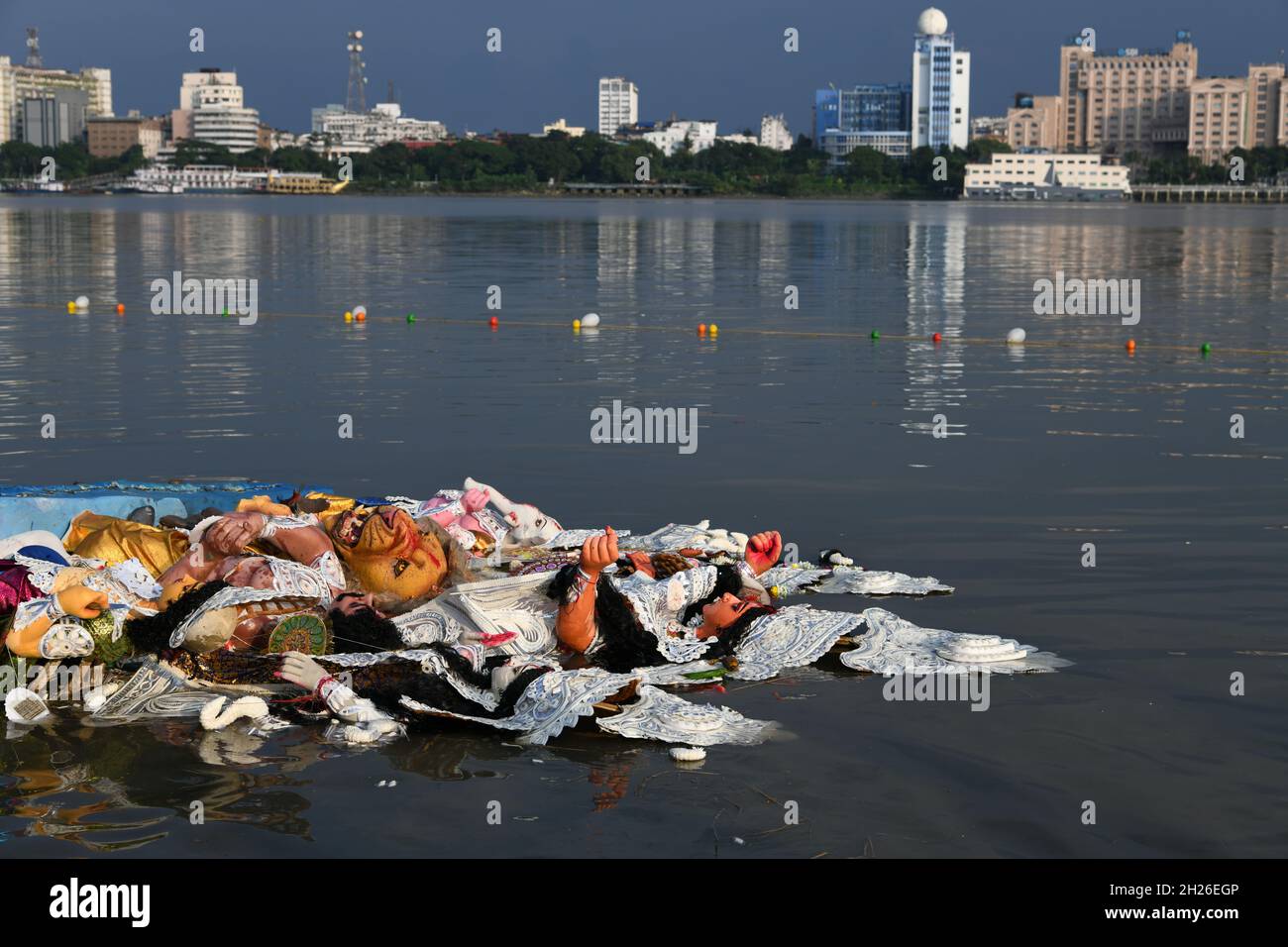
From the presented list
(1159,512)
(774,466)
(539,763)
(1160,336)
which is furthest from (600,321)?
(539,763)

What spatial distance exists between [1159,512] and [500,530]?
20.1 ft

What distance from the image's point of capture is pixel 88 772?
329 inches

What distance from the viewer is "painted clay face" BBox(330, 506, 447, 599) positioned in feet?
35.7

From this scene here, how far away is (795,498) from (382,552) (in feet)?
17.6

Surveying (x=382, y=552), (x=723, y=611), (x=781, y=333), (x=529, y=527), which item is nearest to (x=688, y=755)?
(x=723, y=611)

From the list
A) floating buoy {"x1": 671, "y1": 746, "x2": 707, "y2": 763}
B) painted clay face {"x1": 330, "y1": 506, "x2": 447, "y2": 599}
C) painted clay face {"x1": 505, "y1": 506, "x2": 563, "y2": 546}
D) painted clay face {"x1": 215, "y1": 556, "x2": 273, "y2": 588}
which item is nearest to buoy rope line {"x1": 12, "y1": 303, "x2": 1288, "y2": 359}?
painted clay face {"x1": 505, "y1": 506, "x2": 563, "y2": 546}

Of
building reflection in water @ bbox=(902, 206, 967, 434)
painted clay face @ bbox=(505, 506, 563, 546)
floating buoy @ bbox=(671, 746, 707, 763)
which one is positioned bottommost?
floating buoy @ bbox=(671, 746, 707, 763)

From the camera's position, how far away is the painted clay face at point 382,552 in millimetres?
10875

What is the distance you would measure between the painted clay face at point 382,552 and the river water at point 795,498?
6.84 ft

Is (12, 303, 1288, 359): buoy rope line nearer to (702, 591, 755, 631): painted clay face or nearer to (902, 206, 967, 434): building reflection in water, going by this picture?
(902, 206, 967, 434): building reflection in water

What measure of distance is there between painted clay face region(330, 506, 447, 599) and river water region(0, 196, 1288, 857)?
82.1 inches

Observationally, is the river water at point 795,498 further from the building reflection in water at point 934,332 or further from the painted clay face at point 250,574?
the painted clay face at point 250,574

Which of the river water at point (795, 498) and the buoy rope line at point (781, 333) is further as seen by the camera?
the buoy rope line at point (781, 333)

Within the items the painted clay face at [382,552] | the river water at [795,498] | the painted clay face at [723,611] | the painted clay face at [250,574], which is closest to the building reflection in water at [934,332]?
the river water at [795,498]
